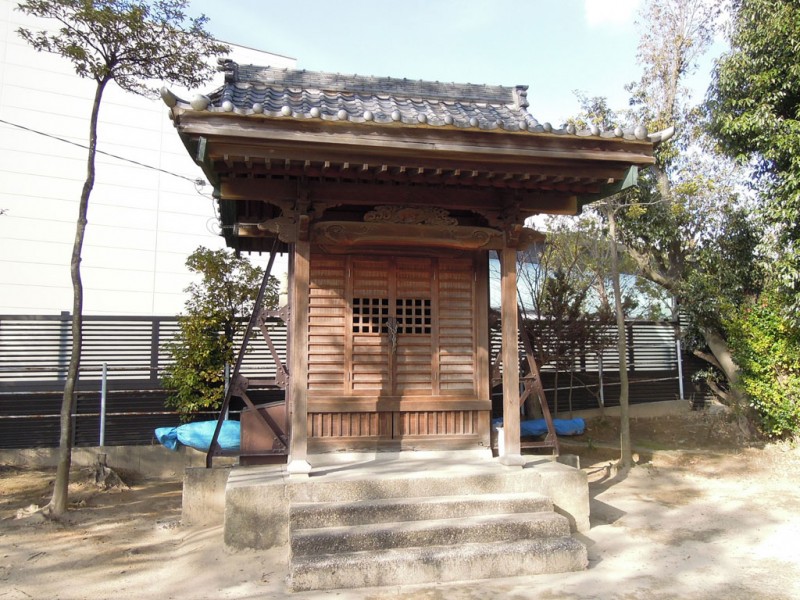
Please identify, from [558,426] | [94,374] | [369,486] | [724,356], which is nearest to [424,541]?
[369,486]

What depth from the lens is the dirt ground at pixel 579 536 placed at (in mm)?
4188

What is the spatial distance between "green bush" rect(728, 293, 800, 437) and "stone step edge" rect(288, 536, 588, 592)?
20.9 feet

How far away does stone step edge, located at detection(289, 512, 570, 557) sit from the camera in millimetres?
4344

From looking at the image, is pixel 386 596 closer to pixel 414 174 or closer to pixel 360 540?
pixel 360 540

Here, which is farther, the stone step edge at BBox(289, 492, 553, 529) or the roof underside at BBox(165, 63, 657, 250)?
the stone step edge at BBox(289, 492, 553, 529)

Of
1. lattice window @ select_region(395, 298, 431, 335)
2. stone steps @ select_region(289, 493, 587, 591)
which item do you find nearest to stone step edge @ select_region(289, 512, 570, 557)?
stone steps @ select_region(289, 493, 587, 591)

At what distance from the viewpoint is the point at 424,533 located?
447cm

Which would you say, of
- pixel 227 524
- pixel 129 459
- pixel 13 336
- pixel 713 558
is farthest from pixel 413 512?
pixel 13 336

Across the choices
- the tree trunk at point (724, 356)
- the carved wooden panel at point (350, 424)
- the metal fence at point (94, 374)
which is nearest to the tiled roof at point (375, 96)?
the carved wooden panel at point (350, 424)

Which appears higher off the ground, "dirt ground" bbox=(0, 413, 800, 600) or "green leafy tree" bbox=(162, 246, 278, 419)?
"green leafy tree" bbox=(162, 246, 278, 419)

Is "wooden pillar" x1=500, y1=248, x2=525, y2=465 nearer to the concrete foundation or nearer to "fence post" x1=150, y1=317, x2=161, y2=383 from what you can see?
Answer: the concrete foundation

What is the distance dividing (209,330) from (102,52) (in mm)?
3976

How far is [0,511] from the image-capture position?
21.8ft

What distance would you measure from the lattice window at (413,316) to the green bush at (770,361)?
6127 millimetres
